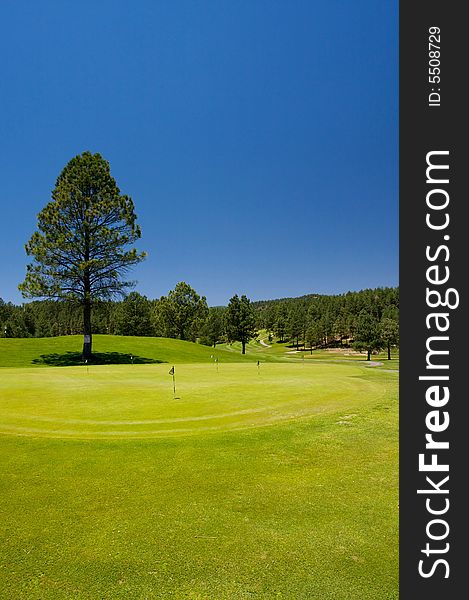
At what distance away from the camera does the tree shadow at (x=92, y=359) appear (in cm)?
3896

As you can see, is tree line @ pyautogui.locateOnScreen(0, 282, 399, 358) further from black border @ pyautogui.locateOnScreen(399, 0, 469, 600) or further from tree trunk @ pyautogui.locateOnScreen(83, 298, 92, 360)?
black border @ pyautogui.locateOnScreen(399, 0, 469, 600)

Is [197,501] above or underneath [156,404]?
above

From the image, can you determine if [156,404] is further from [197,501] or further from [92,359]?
[92,359]

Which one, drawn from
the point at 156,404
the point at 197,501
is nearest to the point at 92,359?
the point at 156,404

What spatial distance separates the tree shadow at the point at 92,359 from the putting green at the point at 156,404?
15832mm

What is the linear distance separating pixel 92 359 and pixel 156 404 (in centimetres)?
2771

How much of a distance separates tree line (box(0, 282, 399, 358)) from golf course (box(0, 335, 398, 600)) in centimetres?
3062

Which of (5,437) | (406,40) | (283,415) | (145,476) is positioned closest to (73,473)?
(145,476)

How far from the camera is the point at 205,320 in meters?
85.9

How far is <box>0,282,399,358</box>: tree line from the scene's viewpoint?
66188mm

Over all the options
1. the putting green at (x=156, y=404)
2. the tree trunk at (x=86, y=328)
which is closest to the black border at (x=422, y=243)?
the putting green at (x=156, y=404)

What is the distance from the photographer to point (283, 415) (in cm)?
1442

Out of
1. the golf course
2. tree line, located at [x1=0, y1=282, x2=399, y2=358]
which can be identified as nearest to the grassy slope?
tree line, located at [x1=0, y1=282, x2=399, y2=358]

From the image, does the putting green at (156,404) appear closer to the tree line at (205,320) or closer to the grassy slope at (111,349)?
the grassy slope at (111,349)
